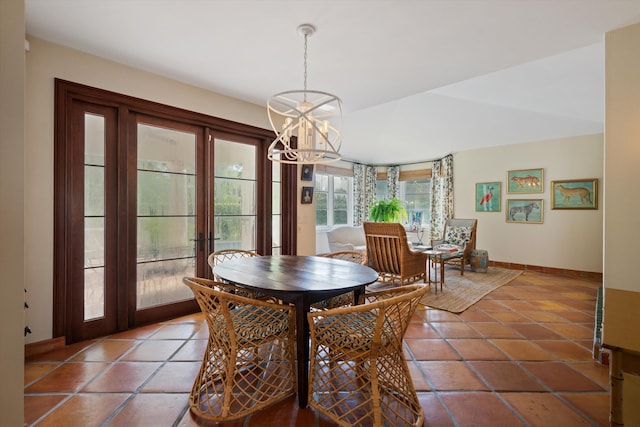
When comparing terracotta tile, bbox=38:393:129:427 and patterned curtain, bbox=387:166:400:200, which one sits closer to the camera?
terracotta tile, bbox=38:393:129:427

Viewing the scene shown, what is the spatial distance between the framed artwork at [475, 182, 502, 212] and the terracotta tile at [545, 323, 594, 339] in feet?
11.5

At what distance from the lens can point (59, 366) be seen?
2186 mm

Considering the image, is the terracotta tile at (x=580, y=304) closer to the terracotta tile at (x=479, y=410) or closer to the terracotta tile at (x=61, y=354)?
the terracotta tile at (x=479, y=410)

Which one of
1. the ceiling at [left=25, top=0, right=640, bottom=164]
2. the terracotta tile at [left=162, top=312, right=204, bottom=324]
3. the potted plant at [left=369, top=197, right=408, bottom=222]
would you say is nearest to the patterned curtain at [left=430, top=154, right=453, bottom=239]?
the potted plant at [left=369, top=197, right=408, bottom=222]

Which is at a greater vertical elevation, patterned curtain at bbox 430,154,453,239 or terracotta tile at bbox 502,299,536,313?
patterned curtain at bbox 430,154,453,239

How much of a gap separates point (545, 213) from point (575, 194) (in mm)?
541

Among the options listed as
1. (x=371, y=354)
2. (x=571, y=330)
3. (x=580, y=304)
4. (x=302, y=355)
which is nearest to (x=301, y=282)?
(x=302, y=355)

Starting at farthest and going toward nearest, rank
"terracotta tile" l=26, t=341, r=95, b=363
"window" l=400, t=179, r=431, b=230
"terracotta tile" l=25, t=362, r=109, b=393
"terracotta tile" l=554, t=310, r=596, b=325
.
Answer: "window" l=400, t=179, r=431, b=230 → "terracotta tile" l=554, t=310, r=596, b=325 → "terracotta tile" l=26, t=341, r=95, b=363 → "terracotta tile" l=25, t=362, r=109, b=393

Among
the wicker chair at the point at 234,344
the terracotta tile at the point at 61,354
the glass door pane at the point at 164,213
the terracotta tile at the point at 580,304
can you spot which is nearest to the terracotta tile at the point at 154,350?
the terracotta tile at the point at 61,354

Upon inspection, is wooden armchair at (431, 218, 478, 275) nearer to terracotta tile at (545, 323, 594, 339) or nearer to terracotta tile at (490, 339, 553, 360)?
terracotta tile at (545, 323, 594, 339)

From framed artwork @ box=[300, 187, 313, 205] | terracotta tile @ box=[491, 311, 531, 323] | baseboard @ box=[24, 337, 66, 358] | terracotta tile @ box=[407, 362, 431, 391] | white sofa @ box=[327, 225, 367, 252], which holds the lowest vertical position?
terracotta tile @ box=[407, 362, 431, 391]

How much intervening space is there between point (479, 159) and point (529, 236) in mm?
1849

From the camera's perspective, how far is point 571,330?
2.86 metres

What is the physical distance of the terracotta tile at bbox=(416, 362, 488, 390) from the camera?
1.97m
